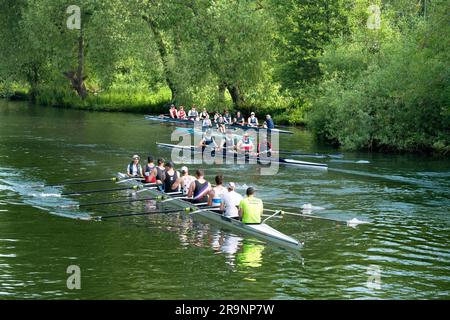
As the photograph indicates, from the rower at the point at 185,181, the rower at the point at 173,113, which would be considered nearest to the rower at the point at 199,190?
the rower at the point at 185,181

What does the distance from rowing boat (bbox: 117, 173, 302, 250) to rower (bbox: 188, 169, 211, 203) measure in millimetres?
366

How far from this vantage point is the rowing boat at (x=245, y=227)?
22059mm

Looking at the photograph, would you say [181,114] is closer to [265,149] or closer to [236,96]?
[236,96]

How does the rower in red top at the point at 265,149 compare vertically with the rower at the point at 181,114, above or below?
below

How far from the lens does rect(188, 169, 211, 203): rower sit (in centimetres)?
2722

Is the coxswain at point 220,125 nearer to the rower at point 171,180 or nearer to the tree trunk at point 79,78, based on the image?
the rower at point 171,180

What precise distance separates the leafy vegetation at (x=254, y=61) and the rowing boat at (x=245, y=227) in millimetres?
18255

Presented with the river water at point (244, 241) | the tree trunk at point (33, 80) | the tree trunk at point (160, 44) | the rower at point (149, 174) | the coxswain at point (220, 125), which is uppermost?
the tree trunk at point (160, 44)

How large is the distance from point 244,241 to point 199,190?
15.1 feet

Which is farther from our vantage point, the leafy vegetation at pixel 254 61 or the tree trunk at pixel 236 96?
the tree trunk at pixel 236 96

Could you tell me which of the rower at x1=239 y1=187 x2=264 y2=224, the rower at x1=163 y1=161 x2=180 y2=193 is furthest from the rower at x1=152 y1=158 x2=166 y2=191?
the rower at x1=239 y1=187 x2=264 y2=224

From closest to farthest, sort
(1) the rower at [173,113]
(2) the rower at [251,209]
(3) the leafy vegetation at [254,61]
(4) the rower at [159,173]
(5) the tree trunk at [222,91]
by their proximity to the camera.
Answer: (2) the rower at [251,209] → (4) the rower at [159,173] → (3) the leafy vegetation at [254,61] → (1) the rower at [173,113] → (5) the tree trunk at [222,91]

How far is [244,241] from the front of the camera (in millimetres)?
23297
